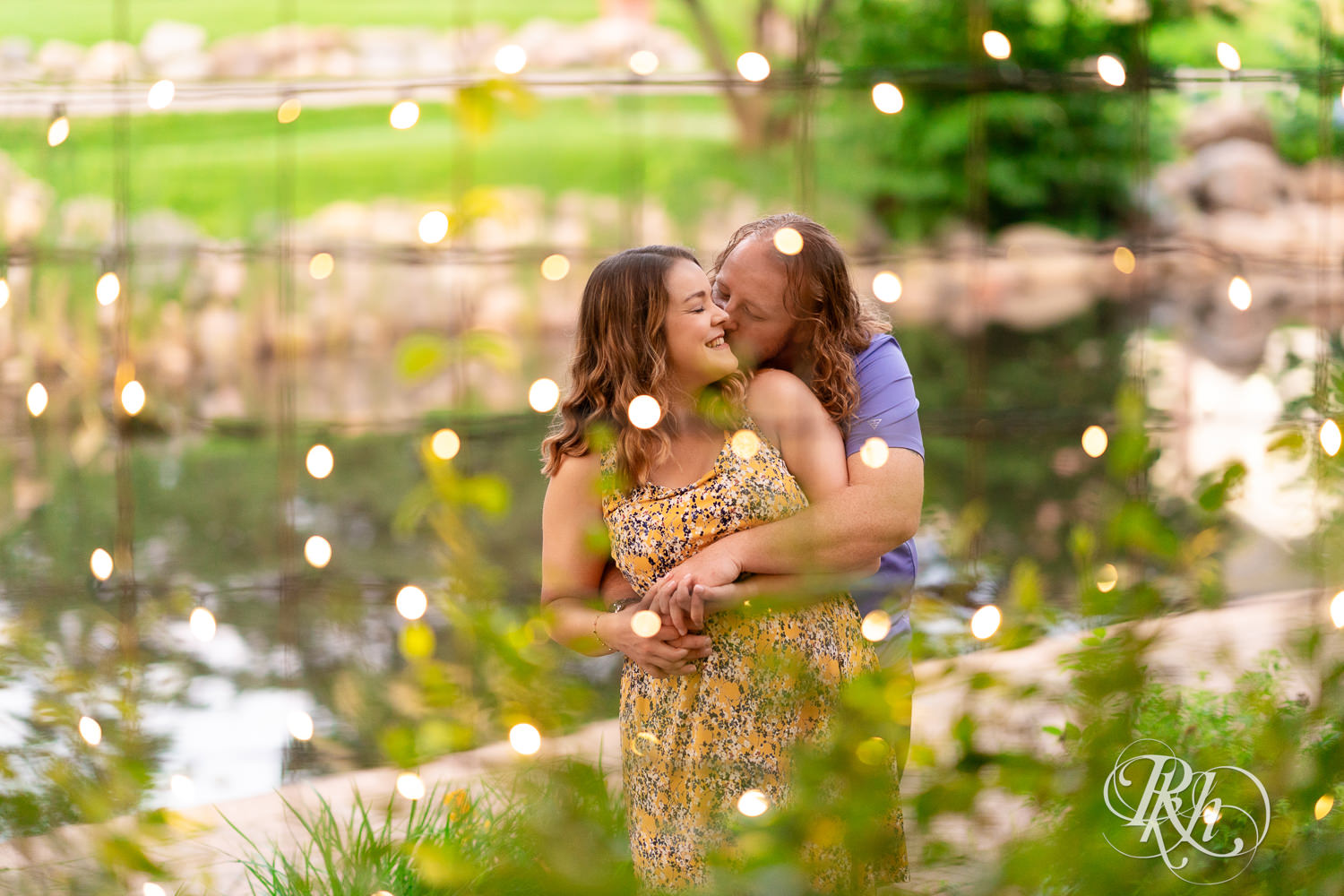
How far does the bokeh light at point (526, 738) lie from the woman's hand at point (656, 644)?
1.76 feet

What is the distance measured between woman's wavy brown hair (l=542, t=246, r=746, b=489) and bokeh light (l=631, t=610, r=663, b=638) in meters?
0.15

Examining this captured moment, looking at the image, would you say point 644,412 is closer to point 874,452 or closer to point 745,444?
point 745,444

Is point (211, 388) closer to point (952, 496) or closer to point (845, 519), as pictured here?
point (952, 496)

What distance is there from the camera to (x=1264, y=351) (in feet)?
28.5

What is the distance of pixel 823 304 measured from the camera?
4.50ft

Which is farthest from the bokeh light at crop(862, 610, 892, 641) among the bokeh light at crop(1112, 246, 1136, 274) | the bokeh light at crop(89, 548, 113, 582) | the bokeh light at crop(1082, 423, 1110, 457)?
the bokeh light at crop(89, 548, 113, 582)

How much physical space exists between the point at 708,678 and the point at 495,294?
8.43 m

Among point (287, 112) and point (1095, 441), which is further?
point (287, 112)

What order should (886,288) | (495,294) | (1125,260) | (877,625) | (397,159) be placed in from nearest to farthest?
1. (877,625)
2. (886,288)
3. (1125,260)
4. (495,294)
5. (397,159)

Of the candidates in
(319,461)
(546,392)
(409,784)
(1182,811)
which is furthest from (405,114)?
(1182,811)

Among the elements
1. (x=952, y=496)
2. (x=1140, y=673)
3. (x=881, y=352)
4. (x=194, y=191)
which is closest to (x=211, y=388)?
(x=194, y=191)

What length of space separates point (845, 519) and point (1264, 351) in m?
8.65

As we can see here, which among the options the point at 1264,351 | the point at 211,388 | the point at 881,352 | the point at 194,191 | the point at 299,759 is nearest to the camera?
the point at 881,352

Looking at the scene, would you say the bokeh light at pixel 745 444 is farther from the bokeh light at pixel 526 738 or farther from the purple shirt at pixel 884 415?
the bokeh light at pixel 526 738
